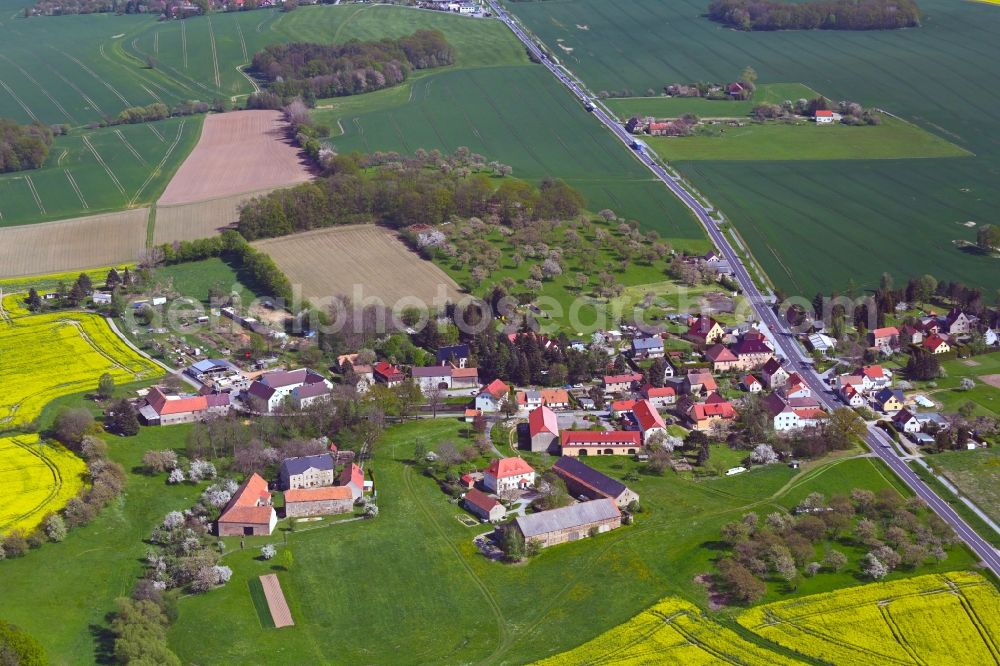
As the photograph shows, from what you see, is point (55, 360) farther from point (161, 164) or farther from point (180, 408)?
point (161, 164)

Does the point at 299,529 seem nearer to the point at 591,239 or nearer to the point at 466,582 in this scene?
the point at 466,582

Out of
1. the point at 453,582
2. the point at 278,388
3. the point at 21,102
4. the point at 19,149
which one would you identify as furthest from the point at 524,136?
the point at 453,582

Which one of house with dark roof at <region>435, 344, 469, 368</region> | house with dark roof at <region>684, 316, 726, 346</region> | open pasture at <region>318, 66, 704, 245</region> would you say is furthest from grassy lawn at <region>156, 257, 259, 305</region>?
house with dark roof at <region>684, 316, 726, 346</region>

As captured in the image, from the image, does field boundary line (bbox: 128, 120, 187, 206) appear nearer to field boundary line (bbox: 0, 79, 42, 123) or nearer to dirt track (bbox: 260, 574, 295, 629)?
field boundary line (bbox: 0, 79, 42, 123)

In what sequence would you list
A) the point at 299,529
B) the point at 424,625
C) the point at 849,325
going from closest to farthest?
the point at 424,625, the point at 299,529, the point at 849,325

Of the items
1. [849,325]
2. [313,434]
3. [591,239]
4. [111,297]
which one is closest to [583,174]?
[591,239]

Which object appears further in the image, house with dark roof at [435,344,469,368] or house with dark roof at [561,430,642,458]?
house with dark roof at [435,344,469,368]

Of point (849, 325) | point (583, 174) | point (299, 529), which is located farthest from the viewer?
point (583, 174)
